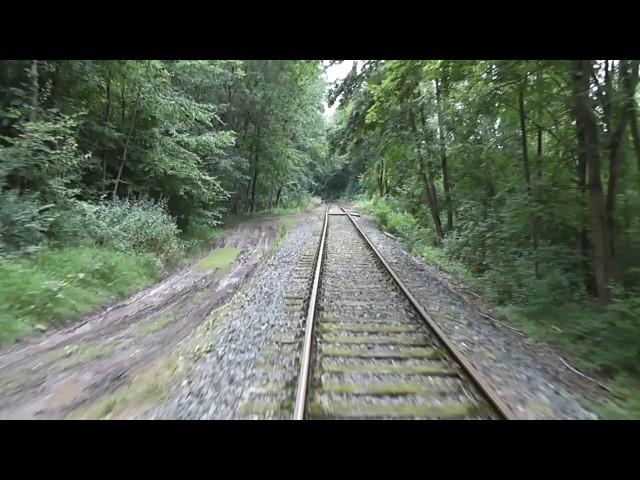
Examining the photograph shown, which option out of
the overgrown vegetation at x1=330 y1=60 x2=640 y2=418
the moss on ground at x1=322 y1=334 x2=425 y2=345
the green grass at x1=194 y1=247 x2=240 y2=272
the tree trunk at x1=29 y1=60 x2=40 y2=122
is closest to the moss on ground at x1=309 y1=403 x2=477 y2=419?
the overgrown vegetation at x1=330 y1=60 x2=640 y2=418

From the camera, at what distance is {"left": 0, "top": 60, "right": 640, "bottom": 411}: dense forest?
6246 millimetres

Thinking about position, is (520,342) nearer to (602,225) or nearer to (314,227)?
(602,225)

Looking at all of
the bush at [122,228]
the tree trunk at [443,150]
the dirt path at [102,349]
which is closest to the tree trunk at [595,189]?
the tree trunk at [443,150]

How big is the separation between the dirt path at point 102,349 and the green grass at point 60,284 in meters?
0.28

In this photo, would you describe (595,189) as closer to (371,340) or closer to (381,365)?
(371,340)

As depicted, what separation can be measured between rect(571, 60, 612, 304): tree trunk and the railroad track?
2.66 m

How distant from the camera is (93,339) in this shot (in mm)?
6289

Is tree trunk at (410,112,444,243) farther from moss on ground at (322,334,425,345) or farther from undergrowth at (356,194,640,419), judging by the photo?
moss on ground at (322,334,425,345)

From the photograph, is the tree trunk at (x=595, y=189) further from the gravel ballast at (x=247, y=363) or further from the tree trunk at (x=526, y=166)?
the gravel ballast at (x=247, y=363)

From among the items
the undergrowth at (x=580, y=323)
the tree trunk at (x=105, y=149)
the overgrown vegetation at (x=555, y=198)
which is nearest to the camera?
the undergrowth at (x=580, y=323)

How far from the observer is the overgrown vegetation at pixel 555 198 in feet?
18.4
